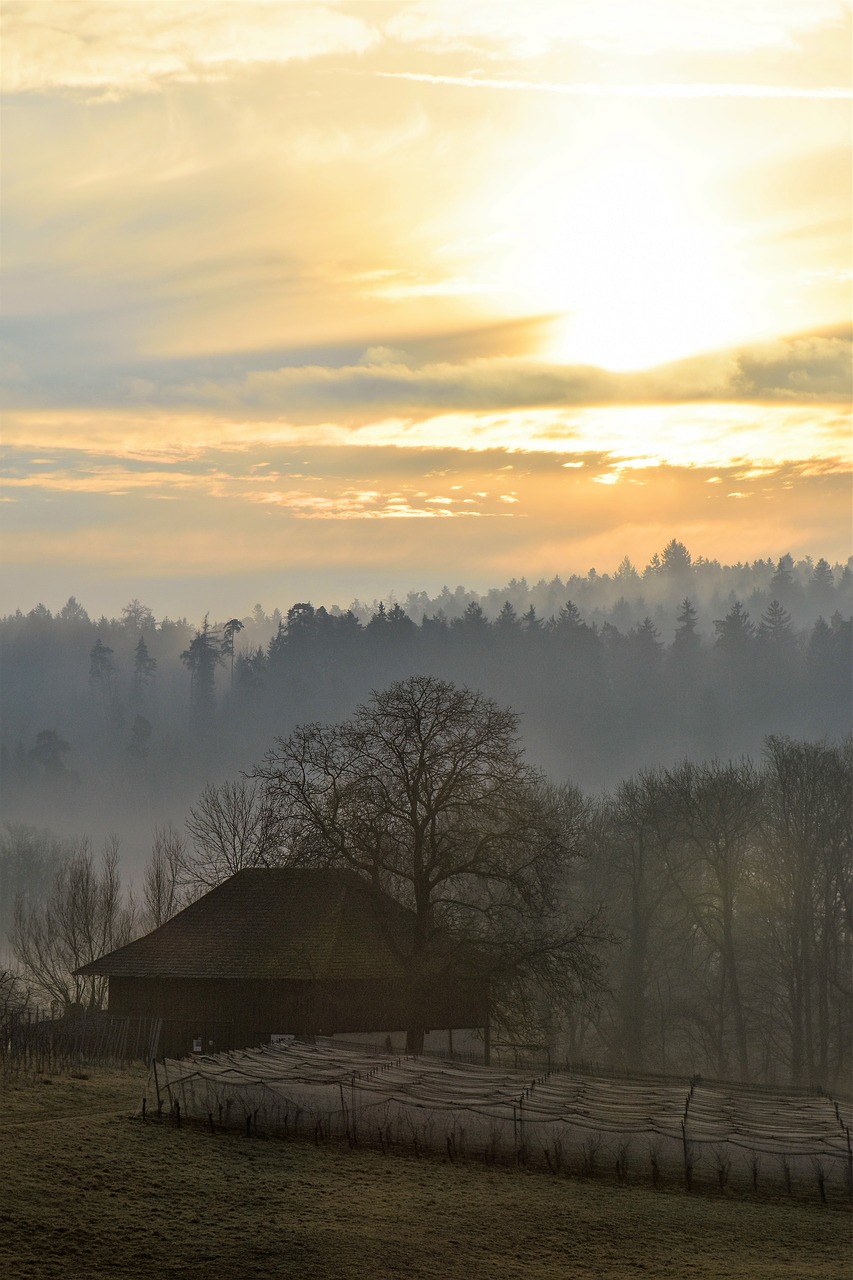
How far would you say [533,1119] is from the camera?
86.5 ft

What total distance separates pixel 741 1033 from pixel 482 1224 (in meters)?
36.9

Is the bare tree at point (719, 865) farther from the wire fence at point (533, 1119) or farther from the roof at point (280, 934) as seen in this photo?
the wire fence at point (533, 1119)

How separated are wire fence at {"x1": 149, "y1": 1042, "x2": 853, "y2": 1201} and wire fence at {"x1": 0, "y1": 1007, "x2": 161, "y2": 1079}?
3.90m

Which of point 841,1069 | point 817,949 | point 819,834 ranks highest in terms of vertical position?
point 819,834

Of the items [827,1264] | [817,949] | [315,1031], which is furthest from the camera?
[817,949]

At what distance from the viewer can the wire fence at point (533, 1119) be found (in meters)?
24.9

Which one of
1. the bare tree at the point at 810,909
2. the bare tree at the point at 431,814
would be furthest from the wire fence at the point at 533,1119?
the bare tree at the point at 810,909

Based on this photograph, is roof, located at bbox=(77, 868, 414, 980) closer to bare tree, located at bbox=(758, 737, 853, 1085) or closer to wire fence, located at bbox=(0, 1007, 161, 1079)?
wire fence, located at bbox=(0, 1007, 161, 1079)

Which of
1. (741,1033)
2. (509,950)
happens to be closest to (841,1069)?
(741,1033)

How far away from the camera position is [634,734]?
7756 inches

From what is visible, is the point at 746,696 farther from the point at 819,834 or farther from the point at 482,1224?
the point at 482,1224

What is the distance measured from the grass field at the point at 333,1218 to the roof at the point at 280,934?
14.5 m

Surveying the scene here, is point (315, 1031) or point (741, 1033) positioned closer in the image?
point (315, 1031)

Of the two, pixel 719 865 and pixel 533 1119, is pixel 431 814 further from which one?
pixel 719 865
